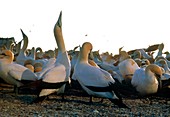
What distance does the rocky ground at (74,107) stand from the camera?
8.09 m

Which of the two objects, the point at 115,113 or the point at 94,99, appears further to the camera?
the point at 94,99

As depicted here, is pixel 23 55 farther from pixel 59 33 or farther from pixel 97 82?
pixel 97 82

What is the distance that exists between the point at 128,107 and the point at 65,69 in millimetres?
1639

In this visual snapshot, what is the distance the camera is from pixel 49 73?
9625mm

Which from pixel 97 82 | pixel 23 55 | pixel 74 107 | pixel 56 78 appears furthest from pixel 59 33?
pixel 23 55

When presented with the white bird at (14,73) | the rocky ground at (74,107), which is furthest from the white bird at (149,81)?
the white bird at (14,73)

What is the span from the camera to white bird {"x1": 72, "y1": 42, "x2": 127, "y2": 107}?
30.8 feet

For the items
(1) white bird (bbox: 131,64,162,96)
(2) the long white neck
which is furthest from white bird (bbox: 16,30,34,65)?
(1) white bird (bbox: 131,64,162,96)

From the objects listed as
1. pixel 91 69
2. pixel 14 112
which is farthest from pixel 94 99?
pixel 14 112

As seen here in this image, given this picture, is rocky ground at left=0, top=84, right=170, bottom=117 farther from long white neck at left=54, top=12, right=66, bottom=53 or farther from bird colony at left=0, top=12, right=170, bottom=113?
long white neck at left=54, top=12, right=66, bottom=53

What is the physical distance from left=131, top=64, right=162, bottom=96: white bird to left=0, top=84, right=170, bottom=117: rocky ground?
251mm

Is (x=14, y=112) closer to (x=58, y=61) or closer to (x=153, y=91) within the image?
(x=58, y=61)

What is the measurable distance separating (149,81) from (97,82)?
140 centimetres

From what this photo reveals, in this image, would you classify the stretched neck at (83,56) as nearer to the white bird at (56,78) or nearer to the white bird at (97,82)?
the white bird at (97,82)
